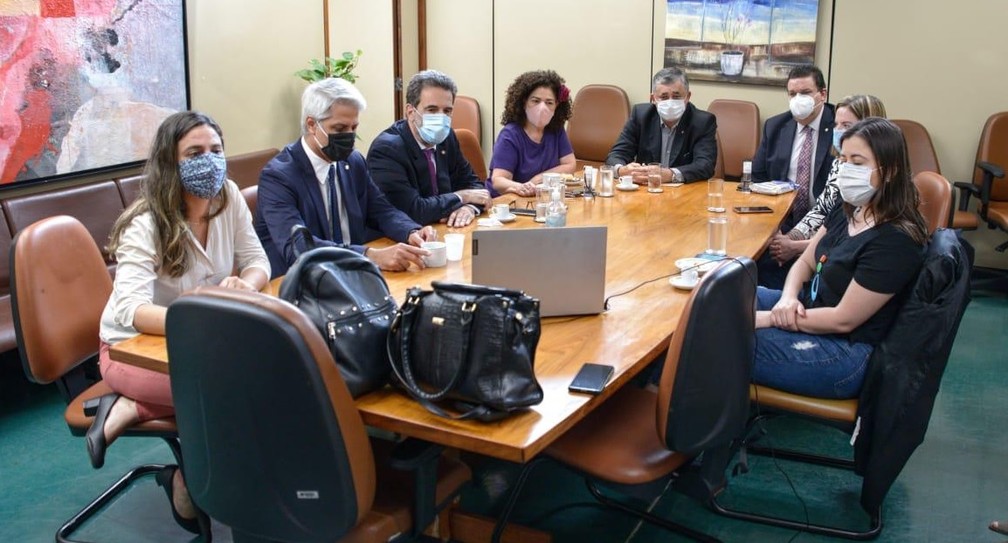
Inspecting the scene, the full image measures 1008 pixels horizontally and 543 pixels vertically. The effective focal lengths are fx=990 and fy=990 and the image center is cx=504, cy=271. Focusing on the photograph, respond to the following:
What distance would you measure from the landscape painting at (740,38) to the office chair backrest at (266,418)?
4851mm

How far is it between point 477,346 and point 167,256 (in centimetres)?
118

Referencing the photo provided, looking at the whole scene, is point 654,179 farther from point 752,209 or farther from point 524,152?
point 524,152

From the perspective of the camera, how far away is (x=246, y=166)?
5.52 metres

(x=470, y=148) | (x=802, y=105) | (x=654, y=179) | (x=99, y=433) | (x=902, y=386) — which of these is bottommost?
(x=99, y=433)

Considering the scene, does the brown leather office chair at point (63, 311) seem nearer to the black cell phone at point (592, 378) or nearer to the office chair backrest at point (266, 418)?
the office chair backrest at point (266, 418)

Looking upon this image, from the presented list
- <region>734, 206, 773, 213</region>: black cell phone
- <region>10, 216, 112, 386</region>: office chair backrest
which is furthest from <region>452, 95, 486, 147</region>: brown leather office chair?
<region>10, 216, 112, 386</region>: office chair backrest

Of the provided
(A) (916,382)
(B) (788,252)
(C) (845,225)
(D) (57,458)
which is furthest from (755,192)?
(D) (57,458)

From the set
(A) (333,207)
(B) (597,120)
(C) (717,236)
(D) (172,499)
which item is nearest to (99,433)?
(D) (172,499)

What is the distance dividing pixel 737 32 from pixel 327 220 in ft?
12.1

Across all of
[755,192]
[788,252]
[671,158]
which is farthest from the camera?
[671,158]

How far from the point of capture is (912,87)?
229 inches

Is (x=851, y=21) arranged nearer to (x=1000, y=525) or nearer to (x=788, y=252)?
(x=788, y=252)

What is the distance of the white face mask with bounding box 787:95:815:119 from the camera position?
15.8 ft

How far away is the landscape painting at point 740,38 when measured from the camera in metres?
6.05
